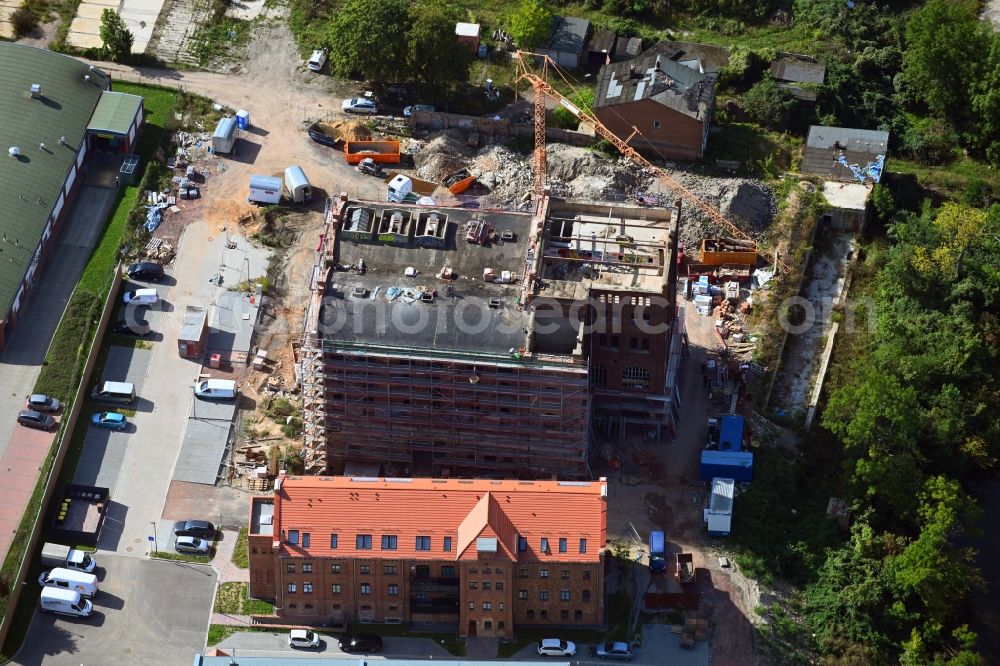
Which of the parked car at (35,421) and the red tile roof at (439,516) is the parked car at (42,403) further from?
the red tile roof at (439,516)

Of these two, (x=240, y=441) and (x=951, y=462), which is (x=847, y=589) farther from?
(x=240, y=441)

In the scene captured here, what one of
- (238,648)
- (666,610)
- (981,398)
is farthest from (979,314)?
(238,648)

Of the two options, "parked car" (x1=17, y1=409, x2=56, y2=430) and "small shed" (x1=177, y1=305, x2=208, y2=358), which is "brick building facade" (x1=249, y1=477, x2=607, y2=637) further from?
"small shed" (x1=177, y1=305, x2=208, y2=358)

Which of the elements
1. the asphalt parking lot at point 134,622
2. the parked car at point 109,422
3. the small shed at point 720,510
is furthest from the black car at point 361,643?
the parked car at point 109,422

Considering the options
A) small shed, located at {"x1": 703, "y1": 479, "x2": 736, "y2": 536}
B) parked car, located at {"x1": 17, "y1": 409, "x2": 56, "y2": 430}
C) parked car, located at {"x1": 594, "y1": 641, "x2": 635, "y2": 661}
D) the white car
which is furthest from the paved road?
→ small shed, located at {"x1": 703, "y1": 479, "x2": 736, "y2": 536}

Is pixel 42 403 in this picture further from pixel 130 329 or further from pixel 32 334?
pixel 130 329

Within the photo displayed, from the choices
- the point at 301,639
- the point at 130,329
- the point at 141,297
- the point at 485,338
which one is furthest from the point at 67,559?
the point at 485,338
